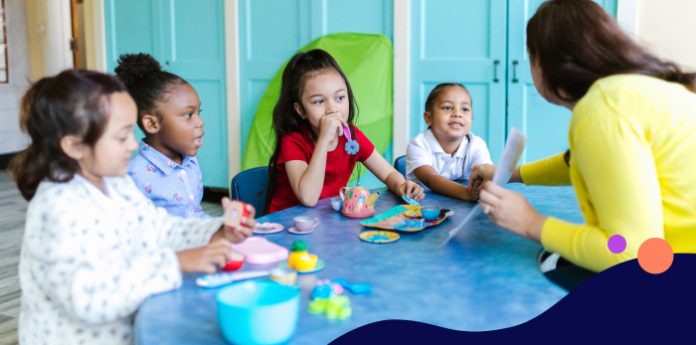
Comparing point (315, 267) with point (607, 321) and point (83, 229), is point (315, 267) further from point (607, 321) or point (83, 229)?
point (607, 321)

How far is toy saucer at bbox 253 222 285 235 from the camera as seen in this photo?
1316 millimetres

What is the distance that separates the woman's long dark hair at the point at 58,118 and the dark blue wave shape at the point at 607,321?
519 mm

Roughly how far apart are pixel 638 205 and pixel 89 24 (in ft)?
15.3

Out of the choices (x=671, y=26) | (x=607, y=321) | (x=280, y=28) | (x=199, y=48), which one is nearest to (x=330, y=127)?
(x=607, y=321)

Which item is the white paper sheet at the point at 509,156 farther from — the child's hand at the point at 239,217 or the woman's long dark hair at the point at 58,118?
the woman's long dark hair at the point at 58,118

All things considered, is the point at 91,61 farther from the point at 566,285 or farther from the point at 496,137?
the point at 566,285

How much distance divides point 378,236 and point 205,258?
39 centimetres

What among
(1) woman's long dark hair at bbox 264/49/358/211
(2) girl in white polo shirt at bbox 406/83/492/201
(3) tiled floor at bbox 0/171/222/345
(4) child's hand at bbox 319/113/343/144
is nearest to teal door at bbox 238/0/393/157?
(3) tiled floor at bbox 0/171/222/345

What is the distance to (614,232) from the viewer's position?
3.08 feet

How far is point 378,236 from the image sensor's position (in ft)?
4.16

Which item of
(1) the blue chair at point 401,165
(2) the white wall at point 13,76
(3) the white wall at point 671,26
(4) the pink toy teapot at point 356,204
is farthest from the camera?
(2) the white wall at point 13,76

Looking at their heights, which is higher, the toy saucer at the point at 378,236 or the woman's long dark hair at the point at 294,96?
the woman's long dark hair at the point at 294,96

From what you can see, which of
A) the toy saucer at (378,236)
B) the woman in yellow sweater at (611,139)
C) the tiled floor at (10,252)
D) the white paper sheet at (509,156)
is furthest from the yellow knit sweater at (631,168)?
the tiled floor at (10,252)

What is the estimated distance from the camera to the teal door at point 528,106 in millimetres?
3322
